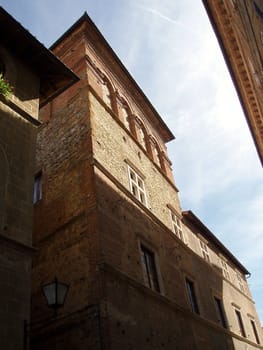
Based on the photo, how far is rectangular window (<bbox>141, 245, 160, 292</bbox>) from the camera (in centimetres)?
970

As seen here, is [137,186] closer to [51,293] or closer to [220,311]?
[51,293]

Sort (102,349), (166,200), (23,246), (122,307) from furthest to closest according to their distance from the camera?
A: (166,200) → (122,307) → (102,349) → (23,246)

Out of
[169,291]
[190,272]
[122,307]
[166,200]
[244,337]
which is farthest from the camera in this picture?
[244,337]

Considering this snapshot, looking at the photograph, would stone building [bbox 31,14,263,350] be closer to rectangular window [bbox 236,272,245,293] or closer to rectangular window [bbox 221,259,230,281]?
rectangular window [bbox 221,259,230,281]

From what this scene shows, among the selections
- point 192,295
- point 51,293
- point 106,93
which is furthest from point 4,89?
point 192,295

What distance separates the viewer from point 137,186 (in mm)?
11867

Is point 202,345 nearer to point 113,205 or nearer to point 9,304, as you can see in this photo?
point 113,205

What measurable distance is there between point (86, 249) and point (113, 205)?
66.3 inches

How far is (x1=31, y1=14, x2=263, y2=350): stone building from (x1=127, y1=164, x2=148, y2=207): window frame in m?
0.05

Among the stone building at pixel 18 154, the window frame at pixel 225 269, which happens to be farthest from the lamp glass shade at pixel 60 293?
the window frame at pixel 225 269

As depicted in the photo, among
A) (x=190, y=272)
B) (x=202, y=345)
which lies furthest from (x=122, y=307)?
(x=190, y=272)

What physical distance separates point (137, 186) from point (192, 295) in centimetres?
461

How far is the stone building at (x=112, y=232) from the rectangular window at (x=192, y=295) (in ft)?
0.15

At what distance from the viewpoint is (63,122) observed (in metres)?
11.6
